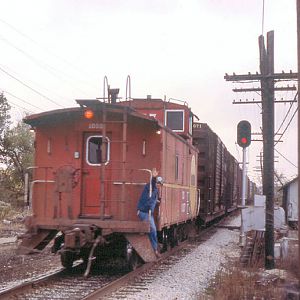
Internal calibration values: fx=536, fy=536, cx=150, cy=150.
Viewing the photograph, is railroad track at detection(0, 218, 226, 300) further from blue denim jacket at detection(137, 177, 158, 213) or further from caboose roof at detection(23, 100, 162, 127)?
caboose roof at detection(23, 100, 162, 127)

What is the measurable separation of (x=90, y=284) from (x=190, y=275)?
221 centimetres

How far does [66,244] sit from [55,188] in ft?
5.24

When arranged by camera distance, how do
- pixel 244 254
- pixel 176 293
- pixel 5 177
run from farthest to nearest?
pixel 5 177
pixel 244 254
pixel 176 293

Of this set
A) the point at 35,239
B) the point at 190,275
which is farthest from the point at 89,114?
the point at 190,275

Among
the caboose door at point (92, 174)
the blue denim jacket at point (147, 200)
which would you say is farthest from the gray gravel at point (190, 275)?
the caboose door at point (92, 174)

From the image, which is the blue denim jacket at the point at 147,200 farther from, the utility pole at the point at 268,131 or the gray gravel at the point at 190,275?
the utility pole at the point at 268,131

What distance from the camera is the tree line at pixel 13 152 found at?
43.1m

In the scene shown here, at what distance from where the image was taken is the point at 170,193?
12258 millimetres

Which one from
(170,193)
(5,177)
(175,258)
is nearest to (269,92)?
(170,193)

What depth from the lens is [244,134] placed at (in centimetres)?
1338

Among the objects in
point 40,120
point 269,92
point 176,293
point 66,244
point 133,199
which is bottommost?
point 176,293

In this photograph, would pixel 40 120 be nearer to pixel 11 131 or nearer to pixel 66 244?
pixel 66 244

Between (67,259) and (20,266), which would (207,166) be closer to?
(67,259)

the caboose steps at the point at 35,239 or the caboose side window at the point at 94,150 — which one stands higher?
Result: the caboose side window at the point at 94,150
